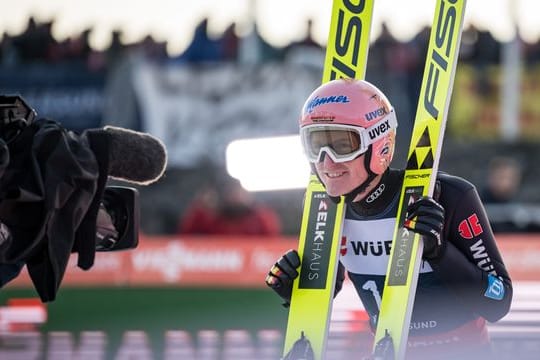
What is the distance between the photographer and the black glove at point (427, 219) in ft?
15.1

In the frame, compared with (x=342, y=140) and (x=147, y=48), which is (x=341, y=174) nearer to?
(x=342, y=140)

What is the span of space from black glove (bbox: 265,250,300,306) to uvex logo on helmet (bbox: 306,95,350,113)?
66 cm

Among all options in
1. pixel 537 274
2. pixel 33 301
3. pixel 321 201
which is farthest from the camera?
pixel 537 274

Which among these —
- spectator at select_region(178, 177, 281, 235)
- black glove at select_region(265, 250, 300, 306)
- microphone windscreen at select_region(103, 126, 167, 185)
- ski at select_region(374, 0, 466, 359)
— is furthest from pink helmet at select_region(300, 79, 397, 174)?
spectator at select_region(178, 177, 281, 235)

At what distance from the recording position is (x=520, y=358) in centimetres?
589

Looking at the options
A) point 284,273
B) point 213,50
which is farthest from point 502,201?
point 284,273

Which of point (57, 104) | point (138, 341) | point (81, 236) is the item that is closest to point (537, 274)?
point (138, 341)

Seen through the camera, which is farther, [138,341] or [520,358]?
[138,341]

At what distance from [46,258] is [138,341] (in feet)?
13.9

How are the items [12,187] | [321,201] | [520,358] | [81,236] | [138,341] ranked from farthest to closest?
[138,341] < [520,358] < [321,201] < [81,236] < [12,187]

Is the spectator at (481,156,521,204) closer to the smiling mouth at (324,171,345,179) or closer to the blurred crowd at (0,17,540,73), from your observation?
the blurred crowd at (0,17,540,73)

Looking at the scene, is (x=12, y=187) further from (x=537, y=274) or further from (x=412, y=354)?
(x=537, y=274)

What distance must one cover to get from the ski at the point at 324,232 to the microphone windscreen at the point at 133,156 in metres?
1.61

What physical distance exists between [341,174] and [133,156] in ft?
4.67
